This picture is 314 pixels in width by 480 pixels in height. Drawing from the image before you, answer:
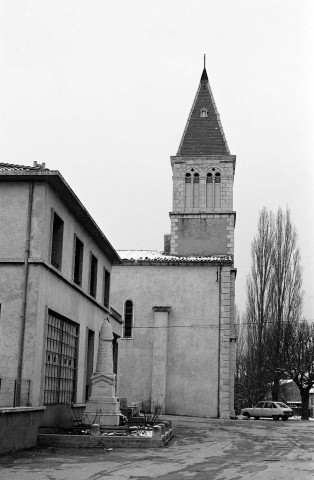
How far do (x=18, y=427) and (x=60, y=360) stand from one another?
5.00 metres

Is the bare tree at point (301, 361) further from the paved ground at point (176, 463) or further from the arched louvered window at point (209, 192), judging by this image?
the paved ground at point (176, 463)

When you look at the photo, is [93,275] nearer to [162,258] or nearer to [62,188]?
[62,188]

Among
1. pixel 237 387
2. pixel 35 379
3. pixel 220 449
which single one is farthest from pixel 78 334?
pixel 237 387

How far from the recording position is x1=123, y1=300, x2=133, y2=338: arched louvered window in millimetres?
40344

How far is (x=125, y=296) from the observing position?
40812mm

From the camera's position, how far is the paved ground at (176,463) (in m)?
12.5

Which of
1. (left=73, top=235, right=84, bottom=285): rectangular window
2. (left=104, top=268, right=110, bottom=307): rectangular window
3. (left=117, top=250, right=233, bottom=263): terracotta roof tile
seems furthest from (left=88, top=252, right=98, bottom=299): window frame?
(left=117, top=250, right=233, bottom=263): terracotta roof tile

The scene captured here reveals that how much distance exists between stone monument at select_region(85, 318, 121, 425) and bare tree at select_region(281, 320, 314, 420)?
25791 mm

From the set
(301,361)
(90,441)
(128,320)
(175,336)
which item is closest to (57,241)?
(90,441)

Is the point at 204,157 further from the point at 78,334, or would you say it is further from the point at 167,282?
the point at 78,334

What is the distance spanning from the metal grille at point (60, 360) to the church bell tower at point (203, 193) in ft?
66.3

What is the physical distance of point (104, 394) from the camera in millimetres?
21578

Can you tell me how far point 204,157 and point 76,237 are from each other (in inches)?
886

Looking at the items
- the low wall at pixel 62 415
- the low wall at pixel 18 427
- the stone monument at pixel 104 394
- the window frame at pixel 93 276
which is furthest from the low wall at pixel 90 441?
the window frame at pixel 93 276
